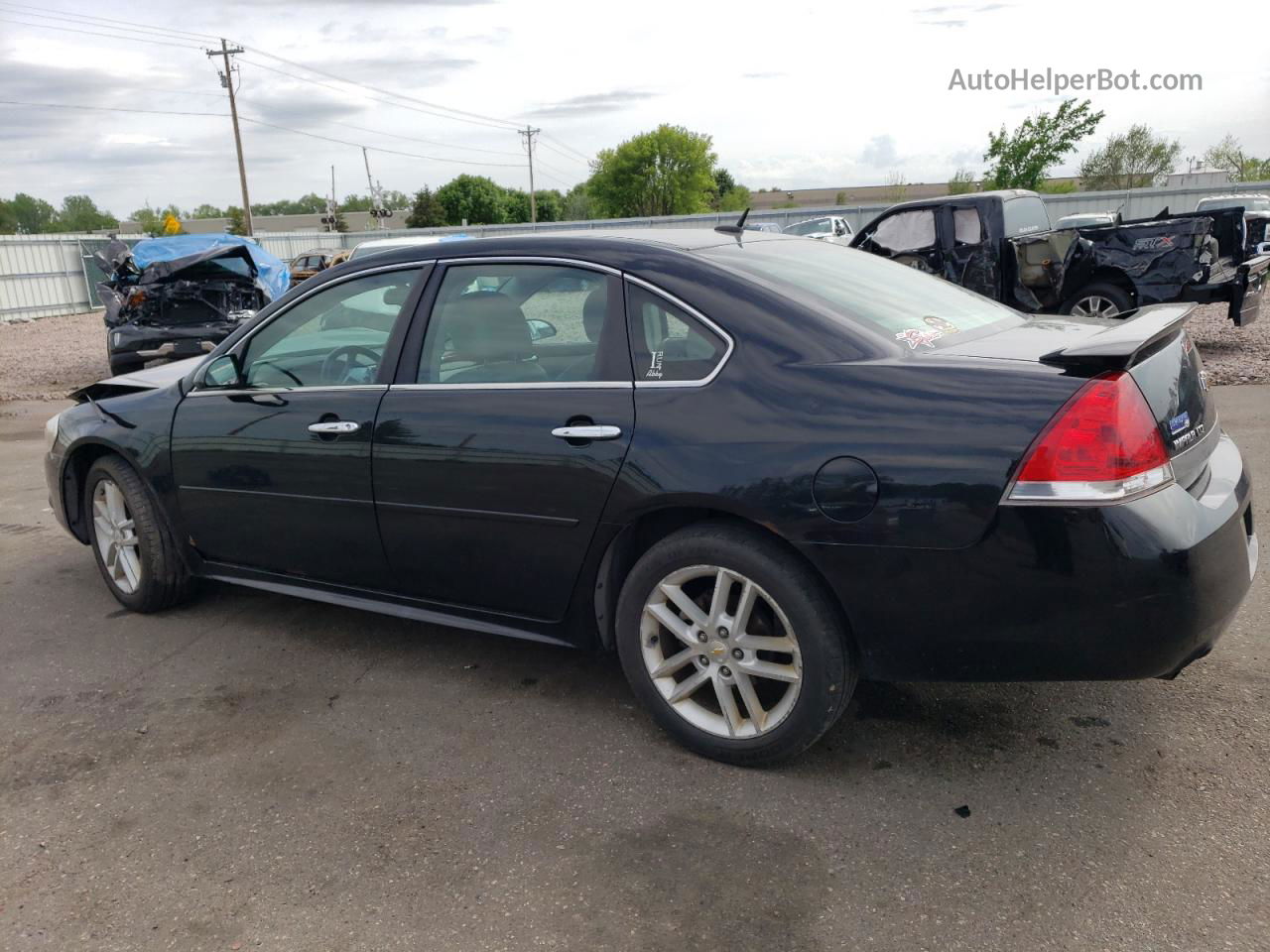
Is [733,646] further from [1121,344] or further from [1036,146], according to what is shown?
[1036,146]

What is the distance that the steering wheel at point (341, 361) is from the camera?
3823mm

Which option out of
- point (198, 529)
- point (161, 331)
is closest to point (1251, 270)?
point (198, 529)

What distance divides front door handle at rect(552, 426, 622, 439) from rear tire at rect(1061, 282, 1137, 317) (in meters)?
9.25

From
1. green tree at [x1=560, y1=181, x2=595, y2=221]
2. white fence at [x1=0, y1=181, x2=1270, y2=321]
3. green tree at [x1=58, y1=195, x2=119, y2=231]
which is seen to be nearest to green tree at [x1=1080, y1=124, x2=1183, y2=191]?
A: white fence at [x1=0, y1=181, x2=1270, y2=321]

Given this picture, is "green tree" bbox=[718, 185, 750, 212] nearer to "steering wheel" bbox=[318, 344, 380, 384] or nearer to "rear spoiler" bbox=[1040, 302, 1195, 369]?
"steering wheel" bbox=[318, 344, 380, 384]

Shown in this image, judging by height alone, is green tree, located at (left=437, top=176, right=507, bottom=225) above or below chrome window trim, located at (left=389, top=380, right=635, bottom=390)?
above

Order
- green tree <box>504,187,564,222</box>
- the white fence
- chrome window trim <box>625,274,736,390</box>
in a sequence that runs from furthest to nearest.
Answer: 1. green tree <box>504,187,564,222</box>
2. the white fence
3. chrome window trim <box>625,274,736,390</box>

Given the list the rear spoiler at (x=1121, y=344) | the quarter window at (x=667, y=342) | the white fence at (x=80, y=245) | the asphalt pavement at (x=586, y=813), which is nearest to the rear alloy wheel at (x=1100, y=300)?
the asphalt pavement at (x=586, y=813)

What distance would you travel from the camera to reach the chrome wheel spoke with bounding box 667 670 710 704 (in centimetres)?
308

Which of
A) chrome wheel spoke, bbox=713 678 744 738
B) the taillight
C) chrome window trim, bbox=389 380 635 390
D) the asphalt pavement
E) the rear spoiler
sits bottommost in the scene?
the asphalt pavement

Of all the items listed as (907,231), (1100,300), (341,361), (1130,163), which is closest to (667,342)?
(341,361)

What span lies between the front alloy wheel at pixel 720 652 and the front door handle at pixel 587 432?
465 mm

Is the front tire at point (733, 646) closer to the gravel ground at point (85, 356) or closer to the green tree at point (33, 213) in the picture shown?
the gravel ground at point (85, 356)

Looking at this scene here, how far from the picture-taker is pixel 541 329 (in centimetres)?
344
